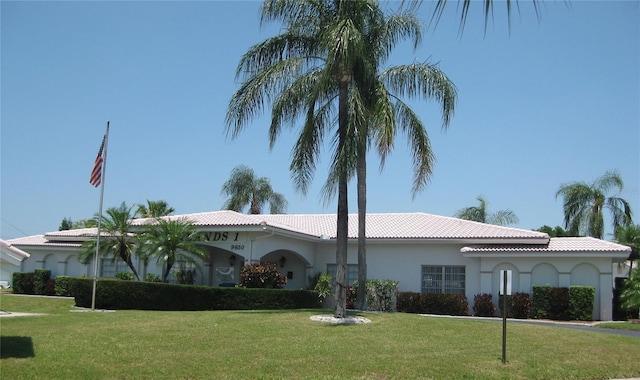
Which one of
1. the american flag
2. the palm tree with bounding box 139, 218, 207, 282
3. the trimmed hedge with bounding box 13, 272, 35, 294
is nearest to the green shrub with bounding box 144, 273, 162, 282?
the palm tree with bounding box 139, 218, 207, 282

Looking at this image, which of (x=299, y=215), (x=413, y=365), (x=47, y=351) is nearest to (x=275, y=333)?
(x=413, y=365)

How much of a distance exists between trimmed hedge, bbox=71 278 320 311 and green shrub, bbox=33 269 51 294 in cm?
993

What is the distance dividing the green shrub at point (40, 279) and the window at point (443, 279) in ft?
62.6

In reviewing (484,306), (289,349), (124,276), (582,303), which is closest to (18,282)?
(124,276)

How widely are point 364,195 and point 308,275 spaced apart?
993 cm

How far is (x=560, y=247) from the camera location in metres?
26.3

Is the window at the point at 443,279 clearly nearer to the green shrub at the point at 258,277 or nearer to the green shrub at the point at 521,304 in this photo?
the green shrub at the point at 521,304

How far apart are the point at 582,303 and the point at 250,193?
107ft

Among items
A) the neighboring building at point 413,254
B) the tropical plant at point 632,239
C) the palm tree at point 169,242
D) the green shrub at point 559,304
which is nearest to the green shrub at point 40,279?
the neighboring building at point 413,254

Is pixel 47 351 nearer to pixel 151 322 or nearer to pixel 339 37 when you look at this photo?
pixel 151 322

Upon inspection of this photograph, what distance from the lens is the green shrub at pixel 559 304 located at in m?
25.3

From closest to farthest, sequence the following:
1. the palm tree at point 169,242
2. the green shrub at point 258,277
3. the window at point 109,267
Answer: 1. the green shrub at point 258,277
2. the palm tree at point 169,242
3. the window at point 109,267

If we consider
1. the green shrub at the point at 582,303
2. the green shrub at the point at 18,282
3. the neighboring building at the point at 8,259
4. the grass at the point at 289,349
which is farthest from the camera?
the green shrub at the point at 18,282

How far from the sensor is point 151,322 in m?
16.7
